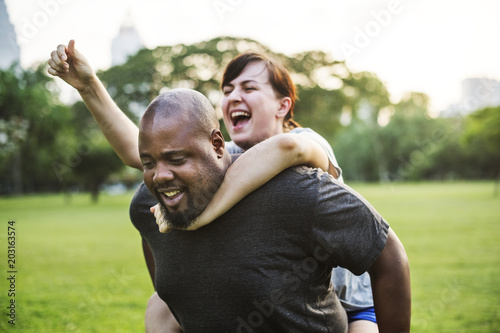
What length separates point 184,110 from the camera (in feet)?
5.20

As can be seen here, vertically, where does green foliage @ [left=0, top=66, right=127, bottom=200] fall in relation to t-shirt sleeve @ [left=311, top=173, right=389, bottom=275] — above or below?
below

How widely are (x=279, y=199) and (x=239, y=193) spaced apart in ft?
0.47

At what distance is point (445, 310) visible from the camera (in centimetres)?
681

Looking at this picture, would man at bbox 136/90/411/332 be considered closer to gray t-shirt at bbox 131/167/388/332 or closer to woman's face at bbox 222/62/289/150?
gray t-shirt at bbox 131/167/388/332

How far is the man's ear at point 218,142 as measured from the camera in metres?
1.64

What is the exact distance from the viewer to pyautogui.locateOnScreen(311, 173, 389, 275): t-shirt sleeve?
1.50m

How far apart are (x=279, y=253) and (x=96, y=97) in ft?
3.91

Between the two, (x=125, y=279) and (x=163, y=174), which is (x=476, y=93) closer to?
(x=125, y=279)

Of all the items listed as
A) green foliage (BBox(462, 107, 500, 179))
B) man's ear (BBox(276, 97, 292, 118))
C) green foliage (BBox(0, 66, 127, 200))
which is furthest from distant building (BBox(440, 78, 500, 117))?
green foliage (BBox(0, 66, 127, 200))

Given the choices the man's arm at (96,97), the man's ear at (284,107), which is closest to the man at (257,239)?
the man's arm at (96,97)

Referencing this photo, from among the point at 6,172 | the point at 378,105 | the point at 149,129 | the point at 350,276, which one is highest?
the point at 149,129

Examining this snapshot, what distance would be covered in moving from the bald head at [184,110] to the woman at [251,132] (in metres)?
0.21

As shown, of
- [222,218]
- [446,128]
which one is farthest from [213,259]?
[446,128]

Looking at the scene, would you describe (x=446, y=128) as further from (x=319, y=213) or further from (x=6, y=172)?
(x=319, y=213)
